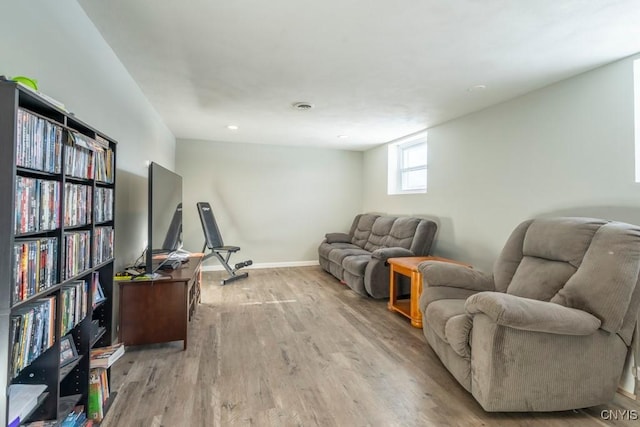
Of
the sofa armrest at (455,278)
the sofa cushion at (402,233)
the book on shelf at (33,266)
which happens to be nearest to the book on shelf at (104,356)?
the book on shelf at (33,266)

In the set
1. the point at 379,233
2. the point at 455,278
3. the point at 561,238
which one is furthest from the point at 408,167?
the point at 561,238

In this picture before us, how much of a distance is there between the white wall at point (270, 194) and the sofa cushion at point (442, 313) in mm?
3631

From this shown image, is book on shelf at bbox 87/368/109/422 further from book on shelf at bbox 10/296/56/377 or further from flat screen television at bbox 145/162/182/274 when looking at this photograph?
flat screen television at bbox 145/162/182/274

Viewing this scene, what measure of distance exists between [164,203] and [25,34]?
1466 mm

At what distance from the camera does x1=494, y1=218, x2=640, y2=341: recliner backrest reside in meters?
1.63

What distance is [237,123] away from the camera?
3969 millimetres

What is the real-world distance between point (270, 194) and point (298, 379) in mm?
3863

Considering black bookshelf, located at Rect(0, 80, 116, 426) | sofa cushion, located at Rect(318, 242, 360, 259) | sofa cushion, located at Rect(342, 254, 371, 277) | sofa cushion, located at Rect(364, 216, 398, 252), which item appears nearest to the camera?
black bookshelf, located at Rect(0, 80, 116, 426)

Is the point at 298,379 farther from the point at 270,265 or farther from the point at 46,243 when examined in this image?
the point at 270,265

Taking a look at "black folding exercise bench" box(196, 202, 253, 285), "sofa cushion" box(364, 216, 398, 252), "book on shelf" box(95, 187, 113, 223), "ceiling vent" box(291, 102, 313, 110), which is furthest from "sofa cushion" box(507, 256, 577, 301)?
"black folding exercise bench" box(196, 202, 253, 285)

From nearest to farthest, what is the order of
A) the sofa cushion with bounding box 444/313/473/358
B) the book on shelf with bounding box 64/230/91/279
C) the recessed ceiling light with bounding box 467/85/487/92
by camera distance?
the book on shelf with bounding box 64/230/91/279 < the sofa cushion with bounding box 444/313/473/358 < the recessed ceiling light with bounding box 467/85/487/92

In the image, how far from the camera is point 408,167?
190 inches

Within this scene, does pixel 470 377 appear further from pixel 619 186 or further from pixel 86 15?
pixel 86 15

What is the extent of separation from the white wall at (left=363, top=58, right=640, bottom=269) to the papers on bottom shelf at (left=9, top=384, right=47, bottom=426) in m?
3.34
